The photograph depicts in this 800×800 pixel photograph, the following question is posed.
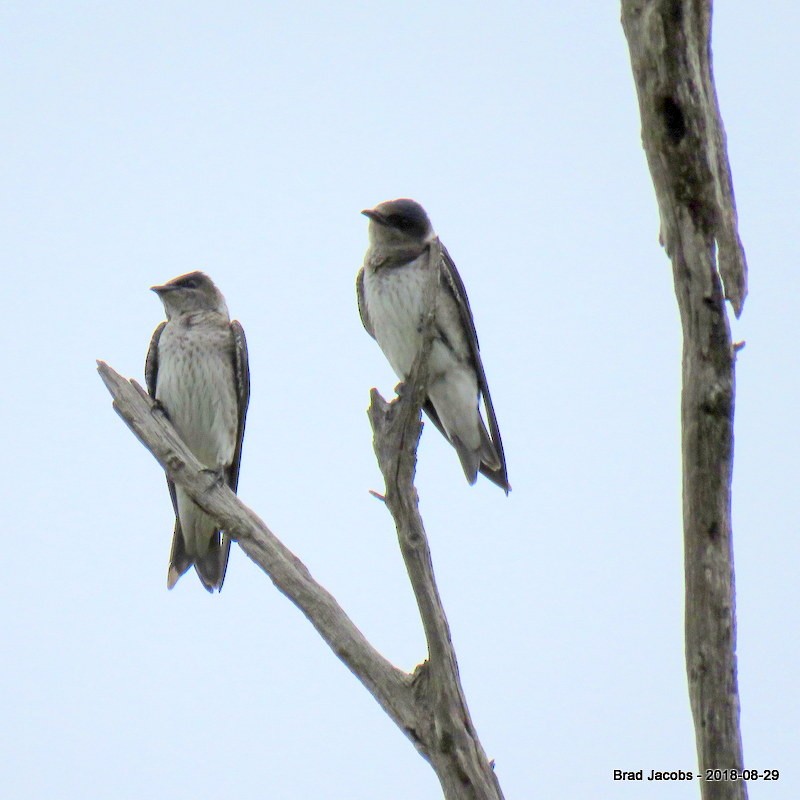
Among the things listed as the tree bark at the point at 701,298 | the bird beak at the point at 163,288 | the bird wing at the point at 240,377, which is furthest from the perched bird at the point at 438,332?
the tree bark at the point at 701,298

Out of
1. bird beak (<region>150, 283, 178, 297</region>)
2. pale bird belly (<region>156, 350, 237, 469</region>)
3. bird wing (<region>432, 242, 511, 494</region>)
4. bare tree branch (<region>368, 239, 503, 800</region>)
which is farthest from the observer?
bird beak (<region>150, 283, 178, 297</region>)

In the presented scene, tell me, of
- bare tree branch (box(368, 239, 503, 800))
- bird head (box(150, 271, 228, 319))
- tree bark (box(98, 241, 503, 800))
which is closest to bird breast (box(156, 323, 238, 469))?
bird head (box(150, 271, 228, 319))

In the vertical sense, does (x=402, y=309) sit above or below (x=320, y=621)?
above

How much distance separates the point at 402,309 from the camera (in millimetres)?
7824

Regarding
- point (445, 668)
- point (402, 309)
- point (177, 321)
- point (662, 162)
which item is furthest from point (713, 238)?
point (177, 321)

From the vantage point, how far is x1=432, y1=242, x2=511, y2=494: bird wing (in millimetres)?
8094

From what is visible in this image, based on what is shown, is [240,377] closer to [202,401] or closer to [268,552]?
[202,401]

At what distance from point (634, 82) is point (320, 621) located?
9.11 ft

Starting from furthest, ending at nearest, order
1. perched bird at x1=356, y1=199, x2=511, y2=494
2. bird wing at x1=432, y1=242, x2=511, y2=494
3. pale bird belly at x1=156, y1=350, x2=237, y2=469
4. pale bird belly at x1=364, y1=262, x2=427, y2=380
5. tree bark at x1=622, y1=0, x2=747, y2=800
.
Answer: pale bird belly at x1=156, y1=350, x2=237, y2=469
bird wing at x1=432, y1=242, x2=511, y2=494
perched bird at x1=356, y1=199, x2=511, y2=494
pale bird belly at x1=364, y1=262, x2=427, y2=380
tree bark at x1=622, y1=0, x2=747, y2=800

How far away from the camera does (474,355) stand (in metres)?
8.25

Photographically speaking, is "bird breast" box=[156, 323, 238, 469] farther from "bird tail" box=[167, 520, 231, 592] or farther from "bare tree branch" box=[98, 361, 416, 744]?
"bare tree branch" box=[98, 361, 416, 744]

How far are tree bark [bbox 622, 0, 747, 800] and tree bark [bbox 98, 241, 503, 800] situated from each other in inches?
41.4

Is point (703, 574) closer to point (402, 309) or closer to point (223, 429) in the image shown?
point (402, 309)

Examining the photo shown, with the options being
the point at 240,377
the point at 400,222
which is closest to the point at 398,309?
the point at 400,222
